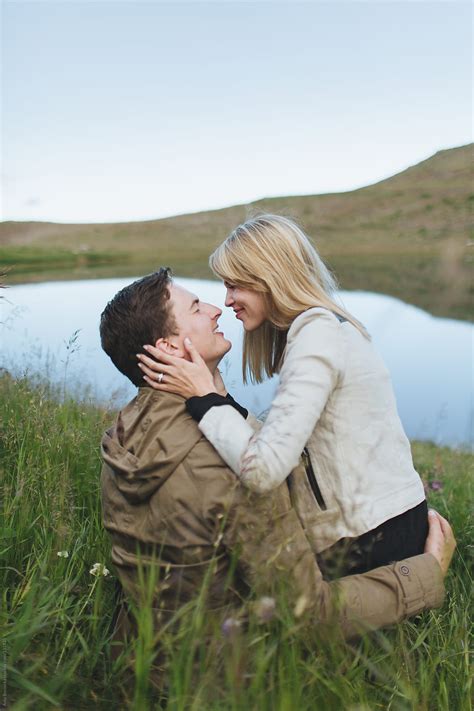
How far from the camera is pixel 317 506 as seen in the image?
2.65 metres

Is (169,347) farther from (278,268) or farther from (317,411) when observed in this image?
(317,411)

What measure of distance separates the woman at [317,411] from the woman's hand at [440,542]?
Result: 6cm

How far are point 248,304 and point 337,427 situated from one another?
2.38 feet

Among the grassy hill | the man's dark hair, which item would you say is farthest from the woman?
the grassy hill

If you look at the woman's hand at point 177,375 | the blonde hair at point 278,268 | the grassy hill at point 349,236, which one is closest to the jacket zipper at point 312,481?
the woman's hand at point 177,375

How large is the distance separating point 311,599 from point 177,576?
0.48m

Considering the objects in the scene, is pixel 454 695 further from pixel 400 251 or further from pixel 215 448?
pixel 400 251

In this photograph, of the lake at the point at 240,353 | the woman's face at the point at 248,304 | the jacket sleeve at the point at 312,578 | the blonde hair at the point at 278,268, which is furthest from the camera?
the lake at the point at 240,353

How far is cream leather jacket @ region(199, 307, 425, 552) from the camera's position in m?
2.40

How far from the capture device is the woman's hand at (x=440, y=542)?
284 centimetres

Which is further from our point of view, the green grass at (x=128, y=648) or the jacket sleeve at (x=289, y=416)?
the jacket sleeve at (x=289, y=416)

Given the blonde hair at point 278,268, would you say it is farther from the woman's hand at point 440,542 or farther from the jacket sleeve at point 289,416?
the woman's hand at point 440,542

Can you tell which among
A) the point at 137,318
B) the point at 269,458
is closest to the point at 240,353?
the point at 137,318

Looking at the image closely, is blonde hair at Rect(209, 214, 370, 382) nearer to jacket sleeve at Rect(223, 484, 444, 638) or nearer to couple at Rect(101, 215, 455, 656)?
couple at Rect(101, 215, 455, 656)
